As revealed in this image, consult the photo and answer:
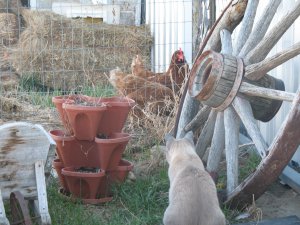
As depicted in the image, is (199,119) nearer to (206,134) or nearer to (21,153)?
(206,134)

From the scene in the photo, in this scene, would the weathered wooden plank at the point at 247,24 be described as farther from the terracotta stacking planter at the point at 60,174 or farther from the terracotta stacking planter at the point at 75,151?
the terracotta stacking planter at the point at 60,174

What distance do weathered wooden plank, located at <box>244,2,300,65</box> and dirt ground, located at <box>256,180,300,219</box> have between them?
1.04 m

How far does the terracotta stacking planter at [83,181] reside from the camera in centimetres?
381

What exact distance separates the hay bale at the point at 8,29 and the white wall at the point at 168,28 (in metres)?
2.68

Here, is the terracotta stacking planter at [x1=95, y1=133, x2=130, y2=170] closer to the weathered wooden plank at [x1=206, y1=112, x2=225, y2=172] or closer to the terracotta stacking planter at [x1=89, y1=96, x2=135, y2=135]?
the terracotta stacking planter at [x1=89, y1=96, x2=135, y2=135]

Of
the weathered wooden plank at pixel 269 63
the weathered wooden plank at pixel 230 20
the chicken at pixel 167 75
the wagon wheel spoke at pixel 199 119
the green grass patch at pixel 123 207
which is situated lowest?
the green grass patch at pixel 123 207

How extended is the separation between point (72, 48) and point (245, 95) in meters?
6.58

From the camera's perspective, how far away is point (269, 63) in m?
3.29

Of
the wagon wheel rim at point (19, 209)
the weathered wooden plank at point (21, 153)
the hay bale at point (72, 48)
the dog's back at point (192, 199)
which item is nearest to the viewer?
the dog's back at point (192, 199)

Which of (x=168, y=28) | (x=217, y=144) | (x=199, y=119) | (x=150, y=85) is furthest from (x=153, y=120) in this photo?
(x=168, y=28)

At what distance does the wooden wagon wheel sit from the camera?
3010 millimetres

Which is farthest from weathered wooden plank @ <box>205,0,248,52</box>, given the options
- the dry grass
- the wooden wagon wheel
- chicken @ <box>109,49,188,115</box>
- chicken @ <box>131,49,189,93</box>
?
chicken @ <box>131,49,189,93</box>

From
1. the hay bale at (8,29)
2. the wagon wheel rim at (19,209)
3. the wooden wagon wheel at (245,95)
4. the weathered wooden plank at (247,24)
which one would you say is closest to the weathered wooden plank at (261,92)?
the wooden wagon wheel at (245,95)

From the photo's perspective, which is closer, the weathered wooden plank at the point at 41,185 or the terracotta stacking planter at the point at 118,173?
the weathered wooden plank at the point at 41,185
